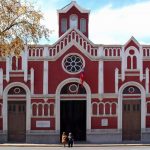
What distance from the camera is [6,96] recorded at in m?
49.5

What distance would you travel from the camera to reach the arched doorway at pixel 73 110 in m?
49.8

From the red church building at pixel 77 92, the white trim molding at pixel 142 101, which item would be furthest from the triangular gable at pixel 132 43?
the white trim molding at pixel 142 101

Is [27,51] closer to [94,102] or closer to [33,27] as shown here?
[94,102]

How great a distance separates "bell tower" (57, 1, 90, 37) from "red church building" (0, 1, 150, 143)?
123 inches

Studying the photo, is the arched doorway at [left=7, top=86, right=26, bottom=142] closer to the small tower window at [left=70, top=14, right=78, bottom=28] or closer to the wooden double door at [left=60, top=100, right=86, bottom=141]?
the wooden double door at [left=60, top=100, right=86, bottom=141]

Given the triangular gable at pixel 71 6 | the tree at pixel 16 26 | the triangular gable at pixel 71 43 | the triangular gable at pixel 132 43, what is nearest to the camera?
the tree at pixel 16 26

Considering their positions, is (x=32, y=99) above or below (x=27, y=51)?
below

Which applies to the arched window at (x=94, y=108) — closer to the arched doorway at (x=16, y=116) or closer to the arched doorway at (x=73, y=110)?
the arched doorway at (x=73, y=110)

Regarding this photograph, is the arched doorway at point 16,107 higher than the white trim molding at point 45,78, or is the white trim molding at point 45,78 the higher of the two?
the white trim molding at point 45,78

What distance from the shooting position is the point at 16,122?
49594 millimetres

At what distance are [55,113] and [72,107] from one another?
1.79 metres

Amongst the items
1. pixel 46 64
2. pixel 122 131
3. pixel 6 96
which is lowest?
pixel 122 131

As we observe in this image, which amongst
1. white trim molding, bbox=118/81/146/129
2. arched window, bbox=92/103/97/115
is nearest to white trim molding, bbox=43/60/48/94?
arched window, bbox=92/103/97/115

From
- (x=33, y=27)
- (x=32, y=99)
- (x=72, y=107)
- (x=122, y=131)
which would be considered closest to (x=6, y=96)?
(x=32, y=99)
